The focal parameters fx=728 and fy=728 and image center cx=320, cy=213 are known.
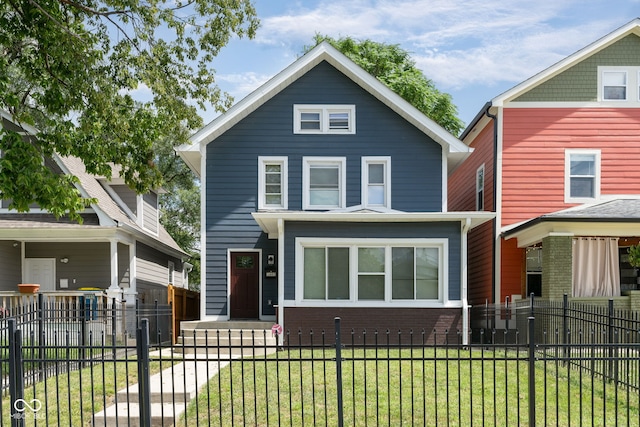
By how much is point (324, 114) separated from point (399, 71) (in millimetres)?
15571

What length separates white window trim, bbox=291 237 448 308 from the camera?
18.5 meters

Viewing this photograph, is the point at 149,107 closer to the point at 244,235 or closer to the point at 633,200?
the point at 244,235

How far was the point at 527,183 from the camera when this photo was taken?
70.1 feet

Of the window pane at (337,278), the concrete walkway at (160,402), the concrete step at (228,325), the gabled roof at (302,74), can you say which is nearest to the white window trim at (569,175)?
the gabled roof at (302,74)

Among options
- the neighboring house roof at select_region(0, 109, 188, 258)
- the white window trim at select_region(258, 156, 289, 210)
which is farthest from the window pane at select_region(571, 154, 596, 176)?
the neighboring house roof at select_region(0, 109, 188, 258)

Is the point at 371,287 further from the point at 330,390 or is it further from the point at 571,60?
the point at 571,60

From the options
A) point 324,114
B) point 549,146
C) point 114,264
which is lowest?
point 114,264

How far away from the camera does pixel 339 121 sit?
21594mm

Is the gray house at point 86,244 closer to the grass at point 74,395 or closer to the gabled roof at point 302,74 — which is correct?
the gabled roof at point 302,74

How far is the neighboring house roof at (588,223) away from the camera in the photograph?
18.2 meters

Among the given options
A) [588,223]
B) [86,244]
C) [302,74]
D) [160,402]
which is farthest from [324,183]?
[160,402]

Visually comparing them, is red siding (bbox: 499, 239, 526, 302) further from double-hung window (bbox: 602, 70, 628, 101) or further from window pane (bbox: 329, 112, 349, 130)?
window pane (bbox: 329, 112, 349, 130)

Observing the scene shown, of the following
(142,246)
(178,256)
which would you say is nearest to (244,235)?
(142,246)

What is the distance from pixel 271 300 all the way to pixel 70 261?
6.79 metres
